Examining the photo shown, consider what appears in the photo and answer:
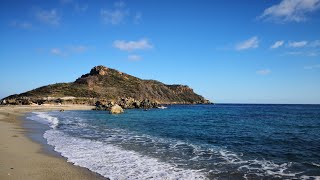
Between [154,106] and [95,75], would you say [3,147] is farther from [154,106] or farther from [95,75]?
[95,75]

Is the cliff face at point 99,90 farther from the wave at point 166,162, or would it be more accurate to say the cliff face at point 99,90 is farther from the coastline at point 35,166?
the coastline at point 35,166

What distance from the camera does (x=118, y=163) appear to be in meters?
15.4

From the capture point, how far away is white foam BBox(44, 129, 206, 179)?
1306cm

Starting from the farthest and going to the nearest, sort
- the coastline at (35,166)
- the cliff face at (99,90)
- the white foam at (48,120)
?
the cliff face at (99,90) < the white foam at (48,120) < the coastline at (35,166)

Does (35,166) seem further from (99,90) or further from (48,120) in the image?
(99,90)

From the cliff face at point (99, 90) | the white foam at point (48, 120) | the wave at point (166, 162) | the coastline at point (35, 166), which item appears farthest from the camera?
the cliff face at point (99, 90)

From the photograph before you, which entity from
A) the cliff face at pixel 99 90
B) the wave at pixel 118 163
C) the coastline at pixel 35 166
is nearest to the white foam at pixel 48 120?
the wave at pixel 118 163

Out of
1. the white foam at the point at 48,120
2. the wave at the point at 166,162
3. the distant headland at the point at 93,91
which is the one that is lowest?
the wave at the point at 166,162

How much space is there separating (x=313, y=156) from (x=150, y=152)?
9.29 meters

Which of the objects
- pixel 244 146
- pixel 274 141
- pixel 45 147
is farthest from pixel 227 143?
pixel 45 147

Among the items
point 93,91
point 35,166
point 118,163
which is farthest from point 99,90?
point 35,166

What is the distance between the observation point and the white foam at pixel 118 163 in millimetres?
13062

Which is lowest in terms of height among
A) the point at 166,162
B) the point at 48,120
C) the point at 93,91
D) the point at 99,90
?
the point at 166,162

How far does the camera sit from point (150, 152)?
1873cm
